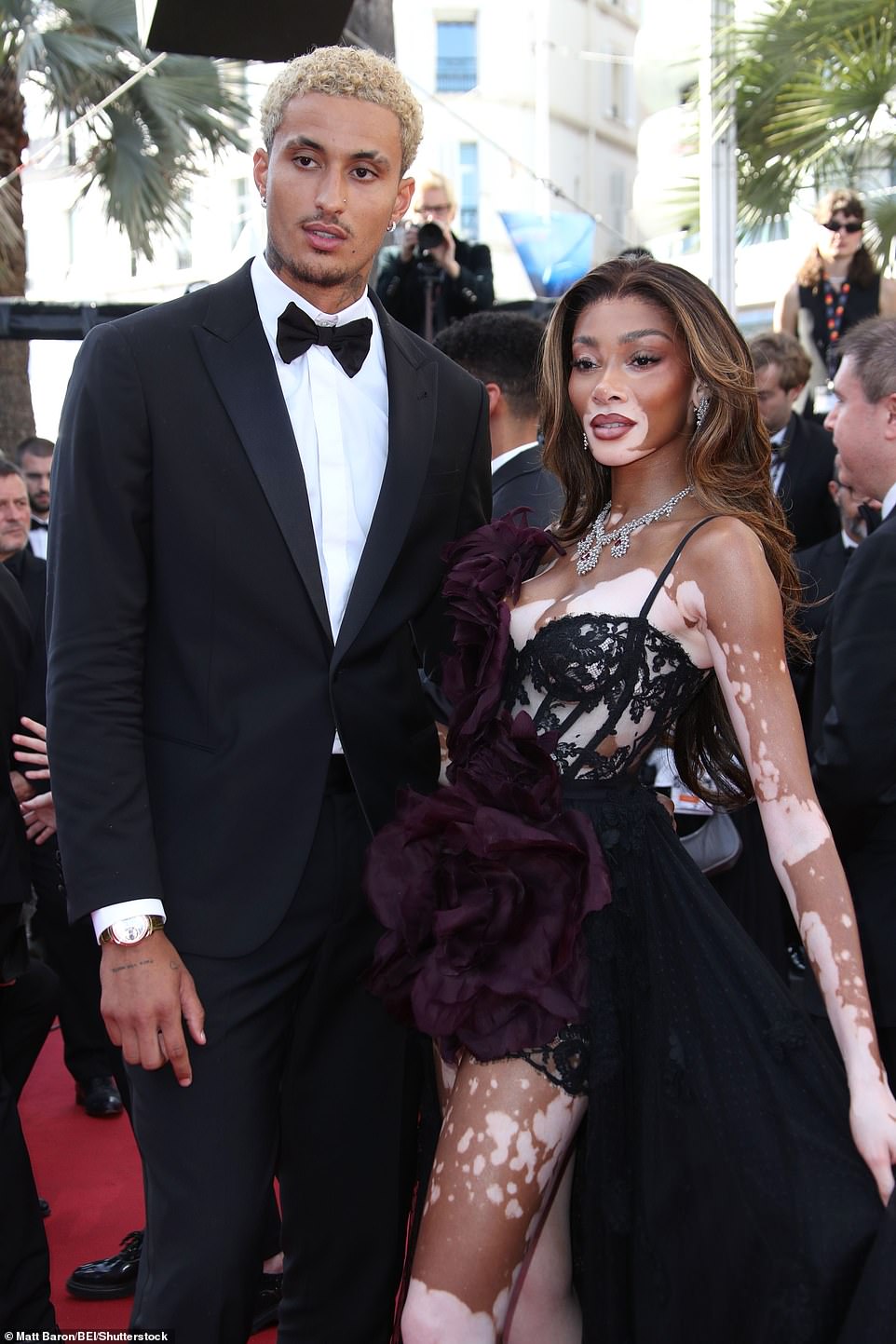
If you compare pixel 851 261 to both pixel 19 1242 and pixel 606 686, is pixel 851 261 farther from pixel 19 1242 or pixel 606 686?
pixel 19 1242

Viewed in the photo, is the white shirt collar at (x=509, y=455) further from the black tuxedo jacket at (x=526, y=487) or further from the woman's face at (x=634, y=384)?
the woman's face at (x=634, y=384)

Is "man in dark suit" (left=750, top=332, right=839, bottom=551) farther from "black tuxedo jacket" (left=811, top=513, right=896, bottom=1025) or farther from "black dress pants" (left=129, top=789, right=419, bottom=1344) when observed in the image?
"black dress pants" (left=129, top=789, right=419, bottom=1344)

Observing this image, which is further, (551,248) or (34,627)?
(551,248)

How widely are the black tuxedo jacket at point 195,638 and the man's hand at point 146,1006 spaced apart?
0.09m

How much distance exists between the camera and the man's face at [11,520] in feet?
17.0

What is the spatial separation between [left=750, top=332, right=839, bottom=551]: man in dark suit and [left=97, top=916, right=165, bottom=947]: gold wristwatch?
3.79 meters

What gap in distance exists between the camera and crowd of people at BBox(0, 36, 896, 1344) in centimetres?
212

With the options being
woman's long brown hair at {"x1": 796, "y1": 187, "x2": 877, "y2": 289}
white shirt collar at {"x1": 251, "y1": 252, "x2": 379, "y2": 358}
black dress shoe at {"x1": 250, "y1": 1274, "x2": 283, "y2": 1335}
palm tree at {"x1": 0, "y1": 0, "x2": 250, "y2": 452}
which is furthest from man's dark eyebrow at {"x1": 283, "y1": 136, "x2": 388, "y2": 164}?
palm tree at {"x1": 0, "y1": 0, "x2": 250, "y2": 452}

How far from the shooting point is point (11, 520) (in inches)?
204

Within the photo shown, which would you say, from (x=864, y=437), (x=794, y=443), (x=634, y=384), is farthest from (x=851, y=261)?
(x=634, y=384)

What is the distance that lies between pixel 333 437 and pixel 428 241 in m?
3.77

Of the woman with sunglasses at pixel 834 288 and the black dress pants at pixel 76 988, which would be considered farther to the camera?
the woman with sunglasses at pixel 834 288

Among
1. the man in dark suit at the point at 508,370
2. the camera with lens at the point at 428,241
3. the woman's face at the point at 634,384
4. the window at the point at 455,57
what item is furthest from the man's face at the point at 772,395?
the window at the point at 455,57

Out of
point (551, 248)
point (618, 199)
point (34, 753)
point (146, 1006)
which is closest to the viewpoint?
point (146, 1006)
